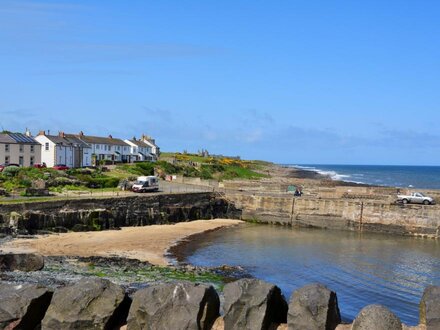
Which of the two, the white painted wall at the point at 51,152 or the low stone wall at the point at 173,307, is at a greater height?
the white painted wall at the point at 51,152

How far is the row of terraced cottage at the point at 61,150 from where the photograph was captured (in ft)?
217

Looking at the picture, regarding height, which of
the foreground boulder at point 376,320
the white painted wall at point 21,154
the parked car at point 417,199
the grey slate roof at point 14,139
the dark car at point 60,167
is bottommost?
the foreground boulder at point 376,320

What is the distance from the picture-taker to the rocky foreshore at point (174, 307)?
9578 mm

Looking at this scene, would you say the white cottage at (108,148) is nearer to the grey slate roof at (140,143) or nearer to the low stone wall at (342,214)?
the grey slate roof at (140,143)

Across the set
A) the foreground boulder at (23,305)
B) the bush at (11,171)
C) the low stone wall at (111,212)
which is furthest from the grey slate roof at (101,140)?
the foreground boulder at (23,305)

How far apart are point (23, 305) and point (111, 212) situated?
105 feet

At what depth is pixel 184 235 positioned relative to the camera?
40.4 m

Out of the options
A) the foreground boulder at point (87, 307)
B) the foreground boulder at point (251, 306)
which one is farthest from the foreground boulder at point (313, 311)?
the foreground boulder at point (87, 307)

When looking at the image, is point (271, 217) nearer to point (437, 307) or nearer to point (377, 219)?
point (377, 219)

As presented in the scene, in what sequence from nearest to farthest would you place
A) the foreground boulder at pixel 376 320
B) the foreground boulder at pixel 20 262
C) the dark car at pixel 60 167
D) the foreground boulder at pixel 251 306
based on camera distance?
the foreground boulder at pixel 376 320, the foreground boulder at pixel 251 306, the foreground boulder at pixel 20 262, the dark car at pixel 60 167

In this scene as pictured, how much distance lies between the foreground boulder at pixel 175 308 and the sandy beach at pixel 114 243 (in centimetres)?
1820

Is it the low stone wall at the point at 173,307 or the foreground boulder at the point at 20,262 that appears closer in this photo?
the low stone wall at the point at 173,307

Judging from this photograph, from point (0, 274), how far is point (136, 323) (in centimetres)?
1328

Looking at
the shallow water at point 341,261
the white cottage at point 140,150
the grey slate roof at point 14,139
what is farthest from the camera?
the white cottage at point 140,150
